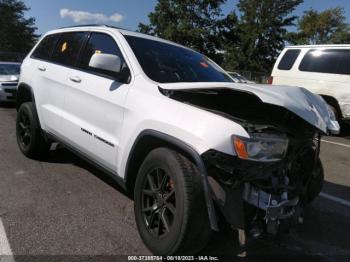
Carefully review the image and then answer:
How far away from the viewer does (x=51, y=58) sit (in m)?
5.16

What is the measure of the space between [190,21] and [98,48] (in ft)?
168

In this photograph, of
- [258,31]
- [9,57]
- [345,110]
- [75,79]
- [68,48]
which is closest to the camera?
[75,79]

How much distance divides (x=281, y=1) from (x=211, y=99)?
58.1m

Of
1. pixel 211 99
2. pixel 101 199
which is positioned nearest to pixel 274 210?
pixel 211 99

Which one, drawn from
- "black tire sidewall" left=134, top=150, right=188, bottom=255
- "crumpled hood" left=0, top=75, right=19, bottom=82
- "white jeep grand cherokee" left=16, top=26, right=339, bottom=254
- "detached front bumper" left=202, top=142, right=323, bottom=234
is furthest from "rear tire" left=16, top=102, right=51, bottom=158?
"crumpled hood" left=0, top=75, right=19, bottom=82

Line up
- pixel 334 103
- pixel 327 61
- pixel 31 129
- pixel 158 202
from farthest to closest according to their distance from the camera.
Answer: pixel 327 61 → pixel 334 103 → pixel 31 129 → pixel 158 202

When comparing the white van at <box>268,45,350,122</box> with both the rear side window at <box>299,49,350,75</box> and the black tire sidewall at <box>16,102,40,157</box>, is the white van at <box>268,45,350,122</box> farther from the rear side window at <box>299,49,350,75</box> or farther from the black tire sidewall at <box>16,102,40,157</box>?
the black tire sidewall at <box>16,102,40,157</box>

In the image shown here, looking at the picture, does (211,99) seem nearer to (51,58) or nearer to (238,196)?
(238,196)

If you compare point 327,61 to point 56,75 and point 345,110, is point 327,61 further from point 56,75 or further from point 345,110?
point 56,75

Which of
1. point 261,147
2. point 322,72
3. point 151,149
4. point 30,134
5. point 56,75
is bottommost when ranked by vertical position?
point 30,134

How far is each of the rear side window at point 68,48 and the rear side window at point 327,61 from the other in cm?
734

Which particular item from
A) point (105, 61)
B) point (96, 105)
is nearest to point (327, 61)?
point (96, 105)

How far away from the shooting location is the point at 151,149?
3.34 m

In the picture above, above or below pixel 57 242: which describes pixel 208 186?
above
